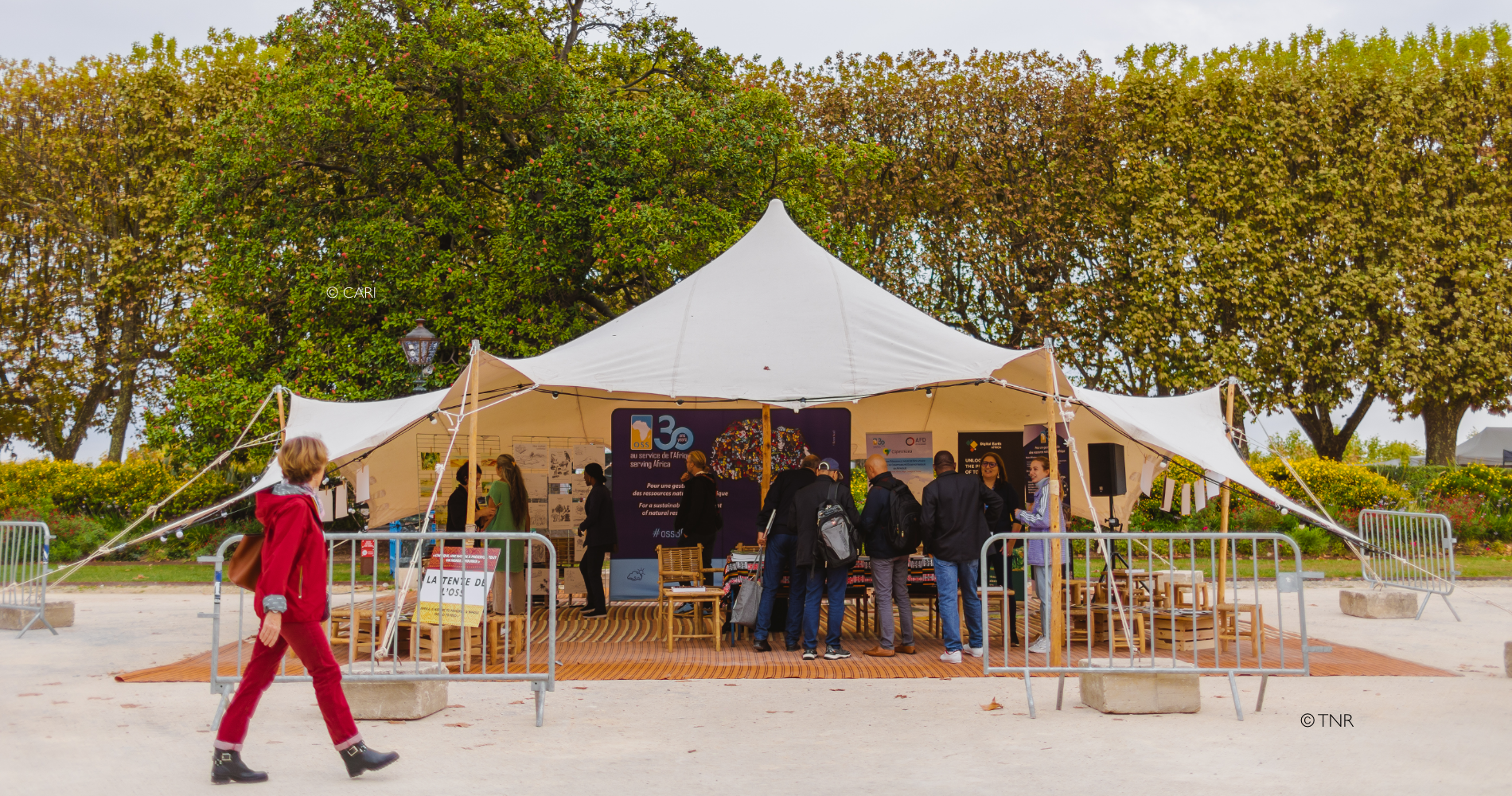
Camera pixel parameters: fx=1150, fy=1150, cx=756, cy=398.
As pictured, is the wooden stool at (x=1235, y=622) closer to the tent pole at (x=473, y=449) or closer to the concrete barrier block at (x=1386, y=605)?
the concrete barrier block at (x=1386, y=605)

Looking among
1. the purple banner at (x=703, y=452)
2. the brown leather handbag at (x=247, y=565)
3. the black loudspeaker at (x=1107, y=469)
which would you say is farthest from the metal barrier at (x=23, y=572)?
Result: the black loudspeaker at (x=1107, y=469)

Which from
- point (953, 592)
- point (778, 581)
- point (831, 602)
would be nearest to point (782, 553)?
point (778, 581)

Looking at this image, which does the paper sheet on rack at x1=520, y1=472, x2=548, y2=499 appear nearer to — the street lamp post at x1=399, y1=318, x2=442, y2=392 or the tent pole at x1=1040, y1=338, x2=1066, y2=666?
the street lamp post at x1=399, y1=318, x2=442, y2=392

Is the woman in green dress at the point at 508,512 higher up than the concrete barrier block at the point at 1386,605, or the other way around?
the woman in green dress at the point at 508,512

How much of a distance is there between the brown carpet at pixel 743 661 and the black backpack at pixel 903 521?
0.92 metres

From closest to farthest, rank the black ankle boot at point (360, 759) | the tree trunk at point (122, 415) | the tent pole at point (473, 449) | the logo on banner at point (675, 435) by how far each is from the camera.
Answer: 1. the black ankle boot at point (360, 759)
2. the tent pole at point (473, 449)
3. the logo on banner at point (675, 435)
4. the tree trunk at point (122, 415)

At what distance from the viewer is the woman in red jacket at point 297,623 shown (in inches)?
198

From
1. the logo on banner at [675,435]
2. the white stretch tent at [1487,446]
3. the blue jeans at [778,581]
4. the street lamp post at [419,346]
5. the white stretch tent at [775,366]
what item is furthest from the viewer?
the white stretch tent at [1487,446]

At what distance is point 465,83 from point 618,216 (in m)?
3.41

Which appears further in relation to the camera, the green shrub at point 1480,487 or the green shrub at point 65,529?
the green shrub at point 1480,487

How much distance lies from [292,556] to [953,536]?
5188 mm

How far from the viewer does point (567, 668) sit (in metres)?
8.58

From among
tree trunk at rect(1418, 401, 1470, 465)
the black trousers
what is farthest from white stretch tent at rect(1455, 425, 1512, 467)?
the black trousers

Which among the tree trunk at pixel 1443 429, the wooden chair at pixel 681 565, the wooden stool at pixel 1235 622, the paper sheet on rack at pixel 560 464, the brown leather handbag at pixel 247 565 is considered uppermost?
the tree trunk at pixel 1443 429
